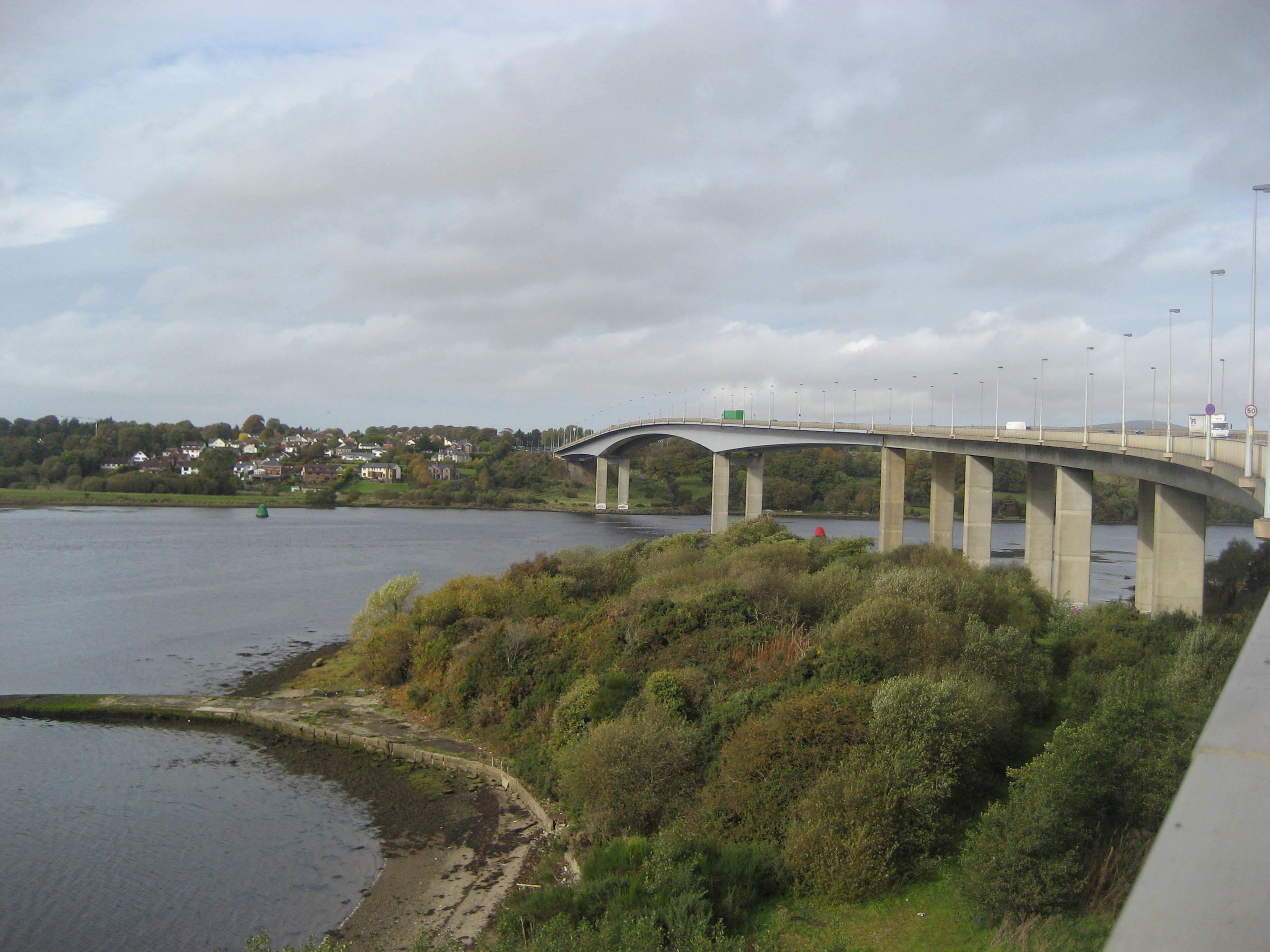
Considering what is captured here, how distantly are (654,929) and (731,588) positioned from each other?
15.2m

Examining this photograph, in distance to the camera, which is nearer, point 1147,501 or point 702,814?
point 702,814

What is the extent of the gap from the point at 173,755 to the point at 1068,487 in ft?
109

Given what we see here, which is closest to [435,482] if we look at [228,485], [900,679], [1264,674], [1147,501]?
[228,485]

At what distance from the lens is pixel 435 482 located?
438 ft

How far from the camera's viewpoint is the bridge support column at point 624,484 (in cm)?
11531

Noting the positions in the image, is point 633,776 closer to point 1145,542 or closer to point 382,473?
point 1145,542

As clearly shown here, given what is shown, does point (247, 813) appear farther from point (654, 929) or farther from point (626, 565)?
point (626, 565)

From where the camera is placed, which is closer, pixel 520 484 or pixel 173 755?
pixel 173 755

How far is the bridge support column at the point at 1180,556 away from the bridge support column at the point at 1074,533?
20.1 ft

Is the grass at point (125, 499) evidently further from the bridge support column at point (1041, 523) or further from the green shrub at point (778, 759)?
the green shrub at point (778, 759)

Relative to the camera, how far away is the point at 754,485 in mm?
76562

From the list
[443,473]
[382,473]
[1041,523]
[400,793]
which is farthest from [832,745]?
[382,473]

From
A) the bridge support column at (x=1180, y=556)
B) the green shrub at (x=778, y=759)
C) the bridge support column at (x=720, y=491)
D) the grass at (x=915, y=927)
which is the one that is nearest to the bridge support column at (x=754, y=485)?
the bridge support column at (x=720, y=491)

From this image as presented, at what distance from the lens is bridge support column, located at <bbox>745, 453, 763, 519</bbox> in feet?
244
